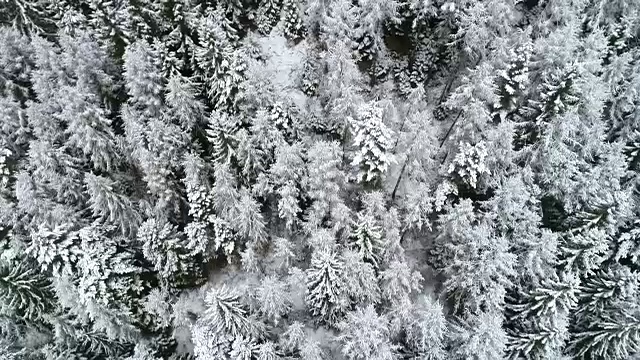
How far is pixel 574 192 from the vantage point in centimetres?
3058

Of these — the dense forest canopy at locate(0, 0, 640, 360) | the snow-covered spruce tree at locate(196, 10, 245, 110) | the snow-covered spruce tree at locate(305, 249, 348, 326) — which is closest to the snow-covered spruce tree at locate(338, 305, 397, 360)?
the dense forest canopy at locate(0, 0, 640, 360)

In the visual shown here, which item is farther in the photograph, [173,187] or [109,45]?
[109,45]

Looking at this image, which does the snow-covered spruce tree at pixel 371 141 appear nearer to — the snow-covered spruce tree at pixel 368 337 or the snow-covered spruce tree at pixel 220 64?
the snow-covered spruce tree at pixel 368 337

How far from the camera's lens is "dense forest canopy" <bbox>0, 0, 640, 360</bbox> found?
2730 centimetres

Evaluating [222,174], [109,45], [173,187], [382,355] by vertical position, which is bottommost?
[382,355]

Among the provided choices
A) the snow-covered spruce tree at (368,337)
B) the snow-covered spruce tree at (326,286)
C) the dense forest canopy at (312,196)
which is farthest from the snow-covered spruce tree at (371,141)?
the snow-covered spruce tree at (368,337)

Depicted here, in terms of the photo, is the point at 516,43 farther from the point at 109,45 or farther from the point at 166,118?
the point at 109,45

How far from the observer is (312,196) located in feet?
93.2

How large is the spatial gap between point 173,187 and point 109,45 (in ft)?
45.1

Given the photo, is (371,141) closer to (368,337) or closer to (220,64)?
(368,337)

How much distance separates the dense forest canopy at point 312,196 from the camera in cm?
2730

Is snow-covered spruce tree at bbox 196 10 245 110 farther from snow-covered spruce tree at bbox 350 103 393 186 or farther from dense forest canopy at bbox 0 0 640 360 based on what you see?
snow-covered spruce tree at bbox 350 103 393 186

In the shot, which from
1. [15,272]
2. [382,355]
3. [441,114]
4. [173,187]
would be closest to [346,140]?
[441,114]

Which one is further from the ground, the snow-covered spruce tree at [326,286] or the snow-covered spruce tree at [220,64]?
the snow-covered spruce tree at [220,64]
